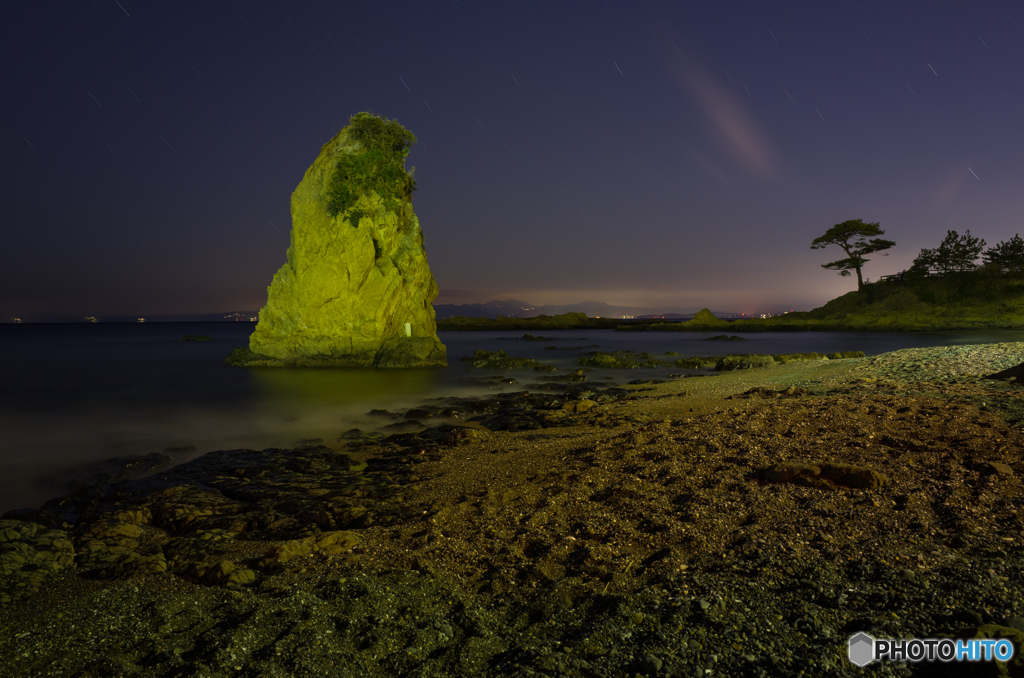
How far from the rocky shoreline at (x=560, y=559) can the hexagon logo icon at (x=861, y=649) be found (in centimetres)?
7

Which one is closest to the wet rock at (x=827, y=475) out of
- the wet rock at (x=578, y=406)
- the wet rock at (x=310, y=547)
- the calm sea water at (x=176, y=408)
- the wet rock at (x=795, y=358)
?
the wet rock at (x=310, y=547)

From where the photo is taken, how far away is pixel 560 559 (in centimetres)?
413

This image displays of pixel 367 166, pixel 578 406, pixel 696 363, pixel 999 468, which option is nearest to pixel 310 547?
pixel 999 468

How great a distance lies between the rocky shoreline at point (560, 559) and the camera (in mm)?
2844

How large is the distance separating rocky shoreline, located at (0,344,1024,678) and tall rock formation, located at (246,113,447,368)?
1865 cm

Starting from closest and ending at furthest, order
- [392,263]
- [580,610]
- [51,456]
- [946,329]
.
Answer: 1. [580,610]
2. [51,456]
3. [392,263]
4. [946,329]

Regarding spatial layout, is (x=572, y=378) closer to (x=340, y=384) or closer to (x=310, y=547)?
(x=340, y=384)

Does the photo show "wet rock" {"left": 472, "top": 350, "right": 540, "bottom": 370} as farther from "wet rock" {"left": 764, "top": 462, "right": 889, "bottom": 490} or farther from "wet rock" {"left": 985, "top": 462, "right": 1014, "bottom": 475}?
"wet rock" {"left": 985, "top": 462, "right": 1014, "bottom": 475}

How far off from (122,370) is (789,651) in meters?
34.3

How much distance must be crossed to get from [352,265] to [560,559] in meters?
23.8

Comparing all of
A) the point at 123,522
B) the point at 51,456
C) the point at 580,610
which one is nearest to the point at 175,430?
the point at 51,456

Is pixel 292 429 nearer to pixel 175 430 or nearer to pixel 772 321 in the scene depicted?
pixel 175 430

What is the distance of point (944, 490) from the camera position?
15.2 ft

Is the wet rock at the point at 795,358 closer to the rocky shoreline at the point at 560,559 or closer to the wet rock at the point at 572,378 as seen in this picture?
the wet rock at the point at 572,378
